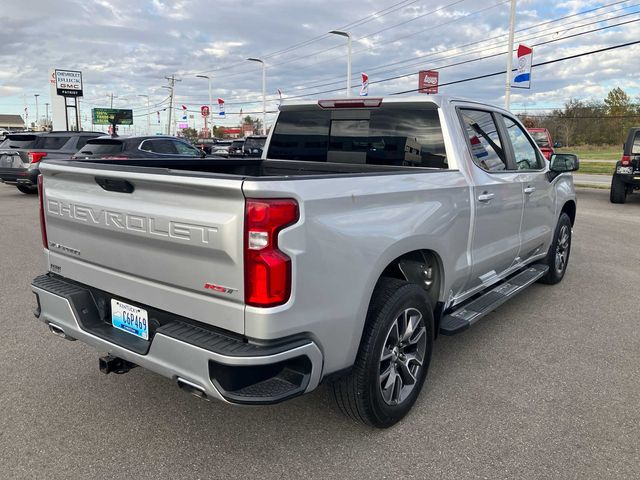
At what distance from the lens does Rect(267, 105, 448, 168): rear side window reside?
3824mm

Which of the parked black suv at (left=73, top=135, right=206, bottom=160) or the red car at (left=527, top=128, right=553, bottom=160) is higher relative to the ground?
the red car at (left=527, top=128, right=553, bottom=160)

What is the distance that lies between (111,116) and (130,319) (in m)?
78.0

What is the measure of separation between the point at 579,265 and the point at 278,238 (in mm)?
6183

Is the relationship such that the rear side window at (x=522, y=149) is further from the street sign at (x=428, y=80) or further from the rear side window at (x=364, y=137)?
the street sign at (x=428, y=80)

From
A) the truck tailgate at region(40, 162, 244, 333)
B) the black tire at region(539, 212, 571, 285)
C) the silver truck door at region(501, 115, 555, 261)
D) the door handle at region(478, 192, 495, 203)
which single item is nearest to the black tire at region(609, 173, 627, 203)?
the black tire at region(539, 212, 571, 285)

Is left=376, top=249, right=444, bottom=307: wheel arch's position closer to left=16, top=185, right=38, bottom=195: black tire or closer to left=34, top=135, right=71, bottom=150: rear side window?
left=34, top=135, right=71, bottom=150: rear side window

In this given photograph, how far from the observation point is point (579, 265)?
7156mm

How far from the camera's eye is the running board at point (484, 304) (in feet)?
11.9

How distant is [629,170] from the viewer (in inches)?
532

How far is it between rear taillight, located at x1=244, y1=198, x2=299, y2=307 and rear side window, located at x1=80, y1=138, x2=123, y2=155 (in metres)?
11.0

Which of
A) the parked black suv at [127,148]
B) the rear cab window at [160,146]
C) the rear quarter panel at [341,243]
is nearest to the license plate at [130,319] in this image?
the rear quarter panel at [341,243]

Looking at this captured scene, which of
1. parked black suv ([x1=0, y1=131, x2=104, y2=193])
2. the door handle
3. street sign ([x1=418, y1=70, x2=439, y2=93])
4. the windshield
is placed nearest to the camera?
the door handle

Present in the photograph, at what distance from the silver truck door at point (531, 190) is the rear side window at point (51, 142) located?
13.7m

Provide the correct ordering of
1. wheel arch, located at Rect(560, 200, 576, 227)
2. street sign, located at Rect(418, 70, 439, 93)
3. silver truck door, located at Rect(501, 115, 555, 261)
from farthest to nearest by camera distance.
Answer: street sign, located at Rect(418, 70, 439, 93) → wheel arch, located at Rect(560, 200, 576, 227) → silver truck door, located at Rect(501, 115, 555, 261)
